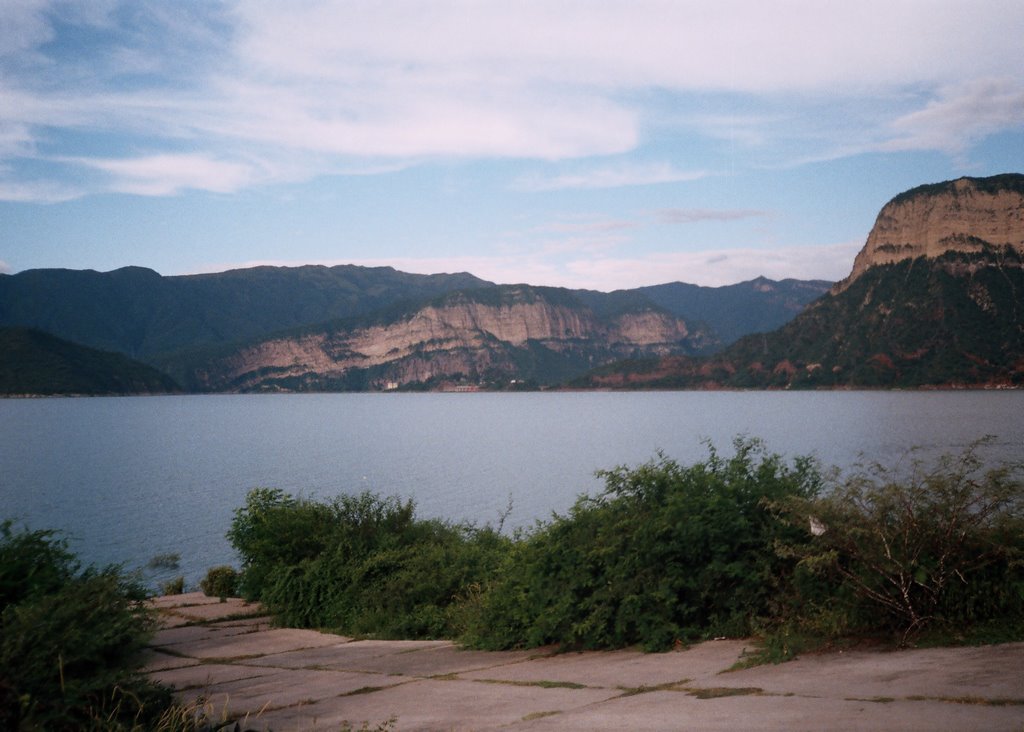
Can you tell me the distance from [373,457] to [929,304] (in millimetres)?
123511

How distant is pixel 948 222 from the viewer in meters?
177

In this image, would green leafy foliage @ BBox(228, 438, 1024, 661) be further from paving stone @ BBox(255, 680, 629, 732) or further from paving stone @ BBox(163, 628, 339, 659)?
paving stone @ BBox(255, 680, 629, 732)

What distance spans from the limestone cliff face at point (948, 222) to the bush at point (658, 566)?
17788 centimetres

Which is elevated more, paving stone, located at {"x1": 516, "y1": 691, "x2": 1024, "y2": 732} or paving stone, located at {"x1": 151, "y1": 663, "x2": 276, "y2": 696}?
paving stone, located at {"x1": 516, "y1": 691, "x2": 1024, "y2": 732}

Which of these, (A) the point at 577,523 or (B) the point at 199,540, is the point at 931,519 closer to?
(A) the point at 577,523

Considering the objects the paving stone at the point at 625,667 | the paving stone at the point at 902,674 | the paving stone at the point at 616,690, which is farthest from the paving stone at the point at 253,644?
the paving stone at the point at 902,674

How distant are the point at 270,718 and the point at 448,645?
409cm

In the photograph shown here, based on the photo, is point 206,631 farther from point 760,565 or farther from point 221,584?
point 760,565

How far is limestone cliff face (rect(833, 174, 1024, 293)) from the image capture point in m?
169

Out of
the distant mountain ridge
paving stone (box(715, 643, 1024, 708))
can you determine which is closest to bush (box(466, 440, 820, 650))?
paving stone (box(715, 643, 1024, 708))

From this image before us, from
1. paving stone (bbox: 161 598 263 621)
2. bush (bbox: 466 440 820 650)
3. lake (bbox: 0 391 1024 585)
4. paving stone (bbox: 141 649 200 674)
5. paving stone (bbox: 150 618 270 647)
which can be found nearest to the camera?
bush (bbox: 466 440 820 650)

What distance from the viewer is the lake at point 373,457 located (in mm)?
38312

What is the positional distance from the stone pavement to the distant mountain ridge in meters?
157

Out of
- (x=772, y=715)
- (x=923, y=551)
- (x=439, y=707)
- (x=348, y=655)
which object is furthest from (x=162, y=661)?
(x=923, y=551)
